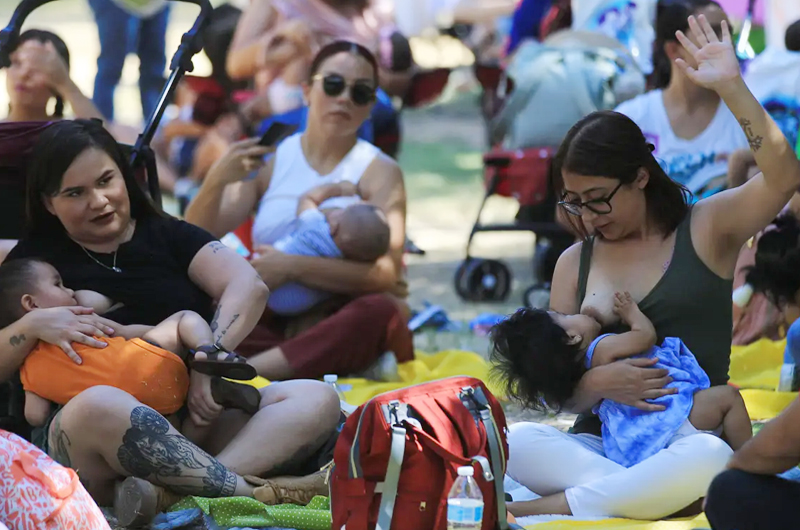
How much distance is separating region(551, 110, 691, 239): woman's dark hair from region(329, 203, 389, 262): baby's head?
59.7 inches

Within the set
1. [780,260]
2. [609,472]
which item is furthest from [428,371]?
[609,472]

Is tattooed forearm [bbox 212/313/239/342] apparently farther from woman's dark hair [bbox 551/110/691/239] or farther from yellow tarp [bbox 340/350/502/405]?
yellow tarp [bbox 340/350/502/405]

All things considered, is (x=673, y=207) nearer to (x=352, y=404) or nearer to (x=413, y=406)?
(x=413, y=406)

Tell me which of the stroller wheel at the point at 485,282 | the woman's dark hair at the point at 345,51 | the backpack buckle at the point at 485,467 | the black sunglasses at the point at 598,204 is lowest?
the stroller wheel at the point at 485,282

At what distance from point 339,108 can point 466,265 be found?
2283 mm

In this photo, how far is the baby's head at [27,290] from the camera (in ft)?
12.0

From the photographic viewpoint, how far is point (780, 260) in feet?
16.7

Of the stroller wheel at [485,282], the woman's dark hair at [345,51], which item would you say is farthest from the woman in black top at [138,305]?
the stroller wheel at [485,282]

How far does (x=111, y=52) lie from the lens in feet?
29.2

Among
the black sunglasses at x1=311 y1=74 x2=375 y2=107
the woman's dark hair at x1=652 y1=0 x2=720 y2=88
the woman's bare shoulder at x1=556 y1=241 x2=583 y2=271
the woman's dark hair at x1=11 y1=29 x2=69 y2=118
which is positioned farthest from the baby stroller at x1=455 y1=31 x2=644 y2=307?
the woman's bare shoulder at x1=556 y1=241 x2=583 y2=271

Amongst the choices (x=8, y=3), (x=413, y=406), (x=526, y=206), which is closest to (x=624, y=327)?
(x=413, y=406)

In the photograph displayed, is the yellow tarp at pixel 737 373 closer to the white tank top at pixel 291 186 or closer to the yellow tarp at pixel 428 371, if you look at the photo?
the yellow tarp at pixel 428 371

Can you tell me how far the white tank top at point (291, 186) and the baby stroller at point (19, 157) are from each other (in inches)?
28.9

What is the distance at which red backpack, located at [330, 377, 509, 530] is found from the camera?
119 inches
